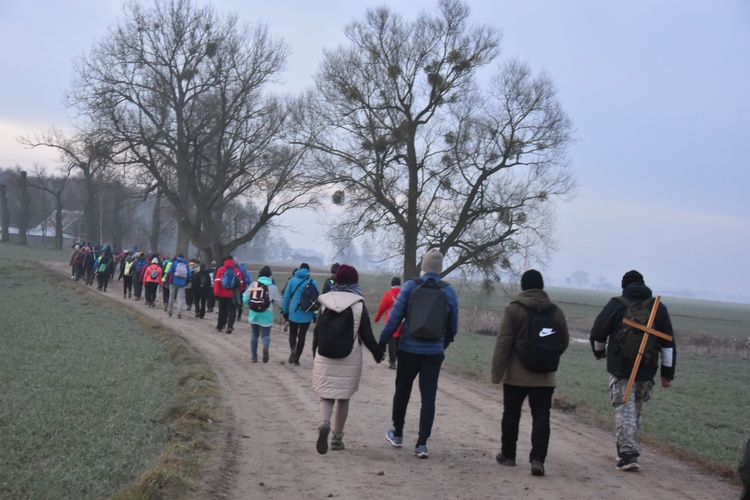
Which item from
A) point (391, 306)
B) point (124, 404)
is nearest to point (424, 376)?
point (124, 404)

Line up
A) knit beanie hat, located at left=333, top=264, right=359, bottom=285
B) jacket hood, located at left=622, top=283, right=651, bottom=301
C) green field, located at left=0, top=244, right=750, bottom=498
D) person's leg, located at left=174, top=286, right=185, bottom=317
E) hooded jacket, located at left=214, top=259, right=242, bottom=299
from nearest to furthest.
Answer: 1. green field, located at left=0, top=244, right=750, bottom=498
2. jacket hood, located at left=622, top=283, right=651, bottom=301
3. knit beanie hat, located at left=333, top=264, right=359, bottom=285
4. hooded jacket, located at left=214, top=259, right=242, bottom=299
5. person's leg, located at left=174, top=286, right=185, bottom=317

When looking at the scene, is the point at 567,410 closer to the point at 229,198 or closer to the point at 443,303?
the point at 443,303

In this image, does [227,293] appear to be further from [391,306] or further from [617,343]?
[617,343]

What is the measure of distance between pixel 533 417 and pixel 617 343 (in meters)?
1.19

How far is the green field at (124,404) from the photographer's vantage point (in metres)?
6.73

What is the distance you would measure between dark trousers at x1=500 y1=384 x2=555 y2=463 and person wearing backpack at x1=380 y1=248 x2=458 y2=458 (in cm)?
75

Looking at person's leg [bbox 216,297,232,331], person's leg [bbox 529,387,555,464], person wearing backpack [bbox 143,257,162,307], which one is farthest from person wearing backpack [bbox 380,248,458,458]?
person wearing backpack [bbox 143,257,162,307]

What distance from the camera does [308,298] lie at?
48.7 ft

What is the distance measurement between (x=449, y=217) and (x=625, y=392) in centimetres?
2824

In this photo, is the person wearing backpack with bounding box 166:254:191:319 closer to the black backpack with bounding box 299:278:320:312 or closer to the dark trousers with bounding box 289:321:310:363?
the dark trousers with bounding box 289:321:310:363

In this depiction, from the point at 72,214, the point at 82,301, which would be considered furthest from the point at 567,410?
the point at 72,214

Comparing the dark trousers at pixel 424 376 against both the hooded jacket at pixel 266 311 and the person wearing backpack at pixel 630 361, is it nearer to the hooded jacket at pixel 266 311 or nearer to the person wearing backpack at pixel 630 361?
the person wearing backpack at pixel 630 361

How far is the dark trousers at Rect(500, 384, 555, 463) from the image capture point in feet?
24.9

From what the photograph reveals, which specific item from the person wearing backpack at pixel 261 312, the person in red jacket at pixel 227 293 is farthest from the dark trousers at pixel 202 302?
the person wearing backpack at pixel 261 312
